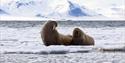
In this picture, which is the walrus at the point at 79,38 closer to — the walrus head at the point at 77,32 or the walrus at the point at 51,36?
the walrus head at the point at 77,32

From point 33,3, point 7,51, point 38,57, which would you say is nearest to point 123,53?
point 38,57

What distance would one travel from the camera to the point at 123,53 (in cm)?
1141

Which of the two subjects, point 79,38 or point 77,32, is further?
point 79,38

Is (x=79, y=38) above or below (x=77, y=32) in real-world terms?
below

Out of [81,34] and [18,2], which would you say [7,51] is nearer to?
[81,34]

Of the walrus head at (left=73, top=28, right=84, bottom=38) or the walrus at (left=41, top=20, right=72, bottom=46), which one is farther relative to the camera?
the walrus at (left=41, top=20, right=72, bottom=46)

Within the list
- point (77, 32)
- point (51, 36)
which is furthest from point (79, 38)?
point (51, 36)

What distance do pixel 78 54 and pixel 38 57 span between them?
1.07m

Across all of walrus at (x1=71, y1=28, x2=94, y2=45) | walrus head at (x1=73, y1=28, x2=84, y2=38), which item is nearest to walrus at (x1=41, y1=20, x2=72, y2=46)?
walrus at (x1=71, y1=28, x2=94, y2=45)

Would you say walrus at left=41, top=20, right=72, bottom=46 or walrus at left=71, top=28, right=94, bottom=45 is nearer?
walrus at left=71, top=28, right=94, bottom=45

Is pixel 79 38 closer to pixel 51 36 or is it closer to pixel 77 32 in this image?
pixel 77 32

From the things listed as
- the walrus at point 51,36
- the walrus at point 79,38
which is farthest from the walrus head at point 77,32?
the walrus at point 51,36

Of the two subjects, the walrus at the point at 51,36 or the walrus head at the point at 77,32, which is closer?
the walrus head at the point at 77,32

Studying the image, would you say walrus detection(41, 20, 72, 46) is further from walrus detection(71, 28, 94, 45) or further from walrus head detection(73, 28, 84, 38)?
walrus head detection(73, 28, 84, 38)
